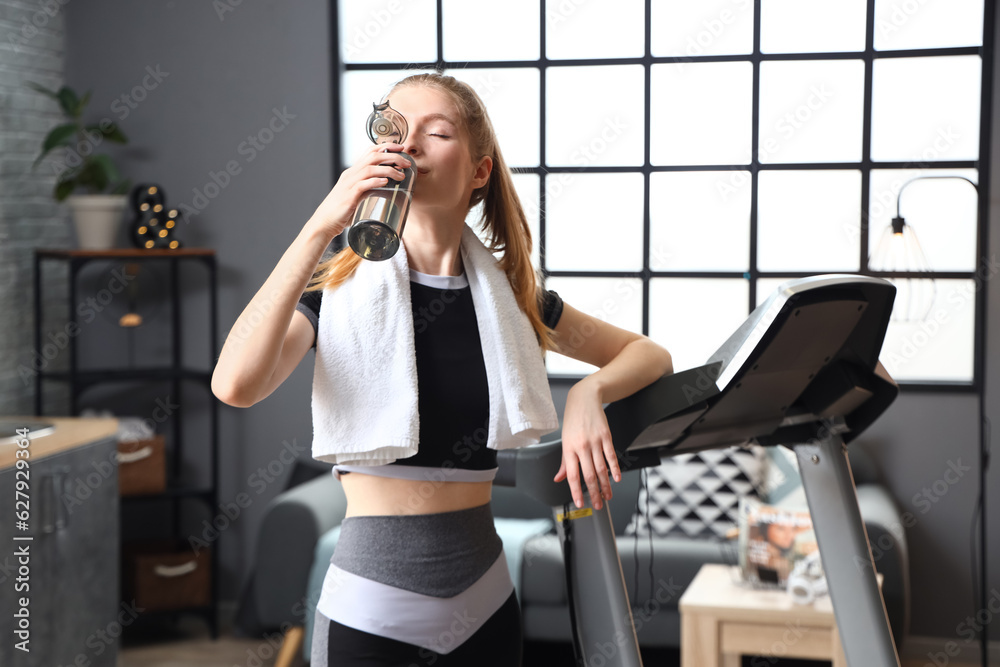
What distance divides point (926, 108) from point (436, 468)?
2879mm

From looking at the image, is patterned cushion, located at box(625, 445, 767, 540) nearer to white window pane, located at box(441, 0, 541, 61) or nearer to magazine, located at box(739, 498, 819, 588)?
magazine, located at box(739, 498, 819, 588)

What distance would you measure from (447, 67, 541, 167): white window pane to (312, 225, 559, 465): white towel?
2.53 metres

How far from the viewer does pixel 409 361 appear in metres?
1.01

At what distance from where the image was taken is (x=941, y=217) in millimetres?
3240

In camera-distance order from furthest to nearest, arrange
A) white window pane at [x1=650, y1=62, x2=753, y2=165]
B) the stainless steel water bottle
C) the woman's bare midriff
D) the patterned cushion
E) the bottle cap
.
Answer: white window pane at [x1=650, y1=62, x2=753, y2=165]
the patterned cushion
the woman's bare midriff
the bottle cap
the stainless steel water bottle

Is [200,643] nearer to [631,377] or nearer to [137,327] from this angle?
[137,327]

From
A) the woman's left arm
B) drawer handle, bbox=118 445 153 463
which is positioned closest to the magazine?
the woman's left arm

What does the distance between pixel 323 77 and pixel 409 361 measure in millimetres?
2769

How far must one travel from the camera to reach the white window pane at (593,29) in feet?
11.3

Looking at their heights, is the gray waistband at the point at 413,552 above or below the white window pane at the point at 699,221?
below

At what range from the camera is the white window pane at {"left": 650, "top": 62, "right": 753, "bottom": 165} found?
11.1ft

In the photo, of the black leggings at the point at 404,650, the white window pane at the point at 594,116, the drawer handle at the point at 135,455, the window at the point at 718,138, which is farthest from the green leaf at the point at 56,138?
the black leggings at the point at 404,650

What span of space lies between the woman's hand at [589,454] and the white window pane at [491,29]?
272 cm

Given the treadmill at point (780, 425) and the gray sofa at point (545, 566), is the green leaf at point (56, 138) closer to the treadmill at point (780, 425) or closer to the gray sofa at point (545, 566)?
the gray sofa at point (545, 566)
